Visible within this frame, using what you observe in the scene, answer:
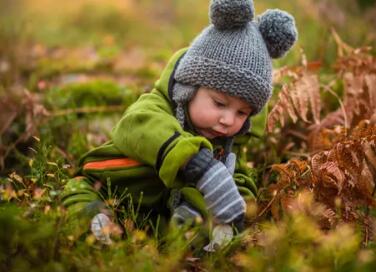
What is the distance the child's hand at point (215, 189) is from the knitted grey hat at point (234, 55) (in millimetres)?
412

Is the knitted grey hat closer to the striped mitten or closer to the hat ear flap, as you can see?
the hat ear flap

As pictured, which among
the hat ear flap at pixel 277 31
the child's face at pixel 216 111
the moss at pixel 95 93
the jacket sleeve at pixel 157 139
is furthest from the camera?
the moss at pixel 95 93

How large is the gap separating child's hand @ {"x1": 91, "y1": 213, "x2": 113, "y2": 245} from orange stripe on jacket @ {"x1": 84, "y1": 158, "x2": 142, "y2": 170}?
13.5 inches

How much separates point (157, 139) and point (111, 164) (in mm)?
422

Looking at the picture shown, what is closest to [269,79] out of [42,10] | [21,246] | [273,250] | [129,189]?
[129,189]

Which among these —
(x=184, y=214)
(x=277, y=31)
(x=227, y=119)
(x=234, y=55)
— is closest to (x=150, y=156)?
(x=184, y=214)

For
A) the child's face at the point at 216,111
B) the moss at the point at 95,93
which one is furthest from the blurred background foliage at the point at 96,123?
the child's face at the point at 216,111

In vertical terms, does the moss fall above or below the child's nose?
below

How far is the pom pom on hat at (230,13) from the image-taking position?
9.79ft

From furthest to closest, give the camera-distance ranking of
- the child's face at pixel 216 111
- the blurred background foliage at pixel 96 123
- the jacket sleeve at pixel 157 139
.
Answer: the child's face at pixel 216 111 < the jacket sleeve at pixel 157 139 < the blurred background foliage at pixel 96 123

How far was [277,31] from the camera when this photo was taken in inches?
124

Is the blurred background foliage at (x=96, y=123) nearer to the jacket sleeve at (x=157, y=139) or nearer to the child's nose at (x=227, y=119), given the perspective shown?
the jacket sleeve at (x=157, y=139)

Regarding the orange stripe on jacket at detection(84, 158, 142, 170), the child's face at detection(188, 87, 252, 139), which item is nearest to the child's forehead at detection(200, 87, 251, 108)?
the child's face at detection(188, 87, 252, 139)

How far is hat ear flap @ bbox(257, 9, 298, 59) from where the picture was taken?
317cm
